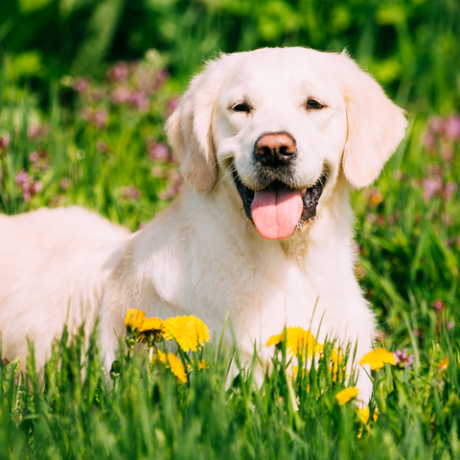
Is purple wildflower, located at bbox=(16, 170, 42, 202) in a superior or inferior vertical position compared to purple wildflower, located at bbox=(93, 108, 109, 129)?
inferior

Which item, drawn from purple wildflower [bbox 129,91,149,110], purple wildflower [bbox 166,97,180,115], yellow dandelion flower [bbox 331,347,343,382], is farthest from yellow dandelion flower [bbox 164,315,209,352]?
purple wildflower [bbox 129,91,149,110]

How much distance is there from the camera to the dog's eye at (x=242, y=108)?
88.9 inches

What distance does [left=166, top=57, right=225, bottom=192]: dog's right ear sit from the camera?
7.49 feet

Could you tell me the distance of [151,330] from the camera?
167 centimetres

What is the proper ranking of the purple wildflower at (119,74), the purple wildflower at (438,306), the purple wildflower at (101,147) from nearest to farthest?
the purple wildflower at (438,306), the purple wildflower at (101,147), the purple wildflower at (119,74)

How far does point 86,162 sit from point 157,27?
2.74 metres

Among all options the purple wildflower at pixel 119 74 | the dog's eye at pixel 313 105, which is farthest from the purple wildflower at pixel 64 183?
the dog's eye at pixel 313 105

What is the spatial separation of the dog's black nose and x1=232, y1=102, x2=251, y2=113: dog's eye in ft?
0.84

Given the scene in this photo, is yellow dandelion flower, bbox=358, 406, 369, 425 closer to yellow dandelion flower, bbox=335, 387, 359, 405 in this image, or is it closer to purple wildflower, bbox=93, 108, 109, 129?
yellow dandelion flower, bbox=335, 387, 359, 405

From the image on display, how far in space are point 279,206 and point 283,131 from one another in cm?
31

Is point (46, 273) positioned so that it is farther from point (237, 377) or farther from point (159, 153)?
point (159, 153)

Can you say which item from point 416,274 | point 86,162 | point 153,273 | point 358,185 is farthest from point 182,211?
point 86,162

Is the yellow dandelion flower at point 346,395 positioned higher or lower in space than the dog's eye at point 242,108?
lower

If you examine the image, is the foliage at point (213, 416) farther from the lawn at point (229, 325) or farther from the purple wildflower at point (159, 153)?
the purple wildflower at point (159, 153)
